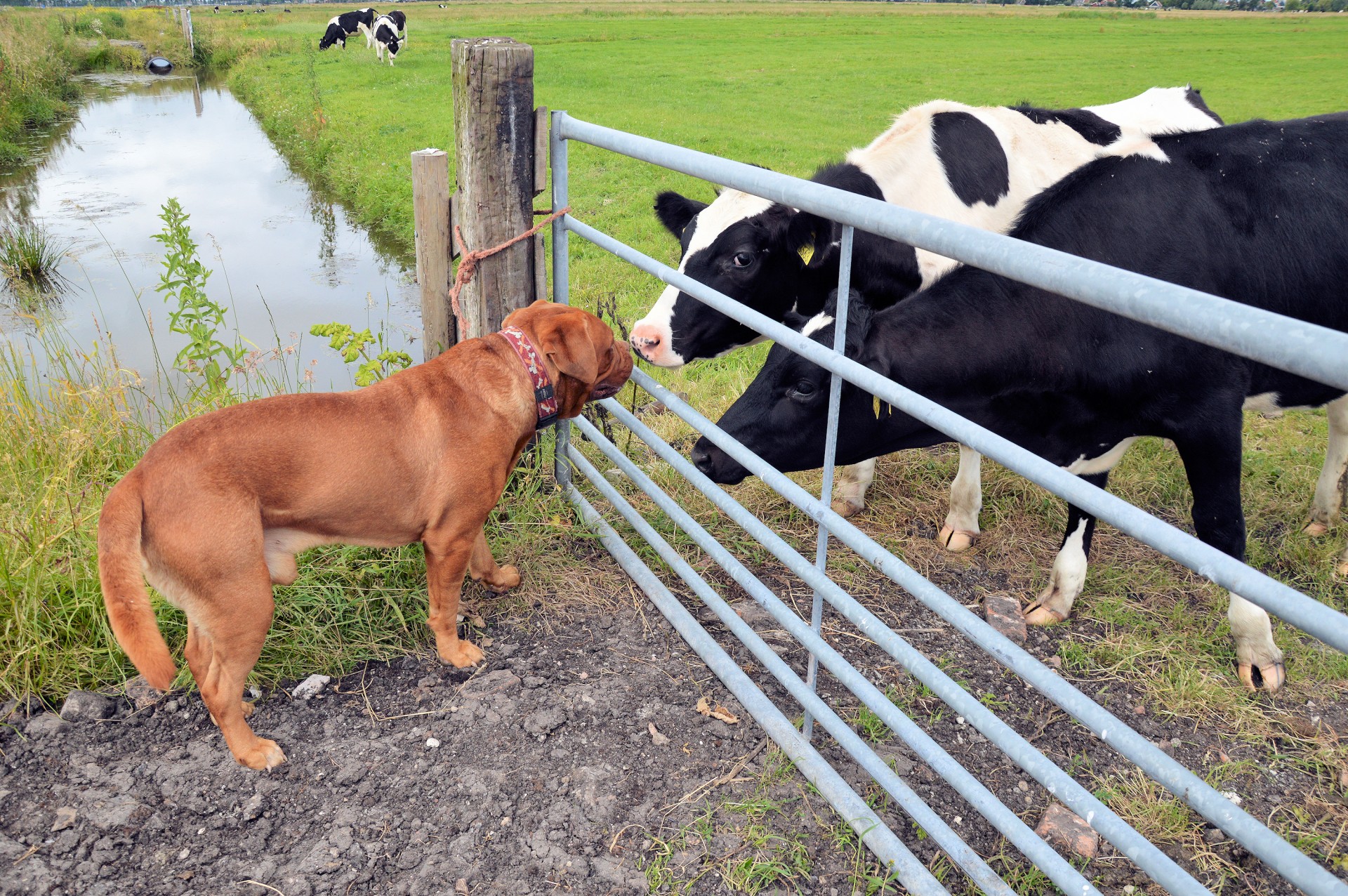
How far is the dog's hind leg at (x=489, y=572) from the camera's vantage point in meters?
3.29

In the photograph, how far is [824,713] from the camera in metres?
2.50

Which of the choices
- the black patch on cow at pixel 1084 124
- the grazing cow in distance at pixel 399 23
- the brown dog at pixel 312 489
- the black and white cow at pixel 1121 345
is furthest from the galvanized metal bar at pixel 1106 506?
the grazing cow in distance at pixel 399 23

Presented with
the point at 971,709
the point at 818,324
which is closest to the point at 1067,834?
the point at 971,709

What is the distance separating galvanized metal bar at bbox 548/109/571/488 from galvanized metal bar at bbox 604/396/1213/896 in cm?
85

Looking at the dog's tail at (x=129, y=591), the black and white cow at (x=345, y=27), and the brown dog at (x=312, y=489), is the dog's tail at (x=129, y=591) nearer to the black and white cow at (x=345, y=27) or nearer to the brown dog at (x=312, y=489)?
the brown dog at (x=312, y=489)

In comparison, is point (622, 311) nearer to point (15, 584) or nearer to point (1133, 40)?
point (15, 584)

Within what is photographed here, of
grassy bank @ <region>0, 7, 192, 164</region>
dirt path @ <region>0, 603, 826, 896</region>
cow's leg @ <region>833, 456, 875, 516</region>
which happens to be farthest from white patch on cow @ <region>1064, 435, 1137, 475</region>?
grassy bank @ <region>0, 7, 192, 164</region>

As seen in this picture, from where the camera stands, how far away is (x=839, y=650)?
10.6 ft

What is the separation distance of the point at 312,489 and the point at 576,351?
85 centimetres

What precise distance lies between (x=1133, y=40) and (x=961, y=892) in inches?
1424

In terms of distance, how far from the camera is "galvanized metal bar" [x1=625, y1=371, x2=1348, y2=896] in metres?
1.34

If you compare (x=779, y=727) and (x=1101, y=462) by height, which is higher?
(x=1101, y=462)

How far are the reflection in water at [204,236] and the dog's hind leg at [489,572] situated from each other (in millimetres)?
2147

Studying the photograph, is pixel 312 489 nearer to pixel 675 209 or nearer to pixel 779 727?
pixel 779 727
